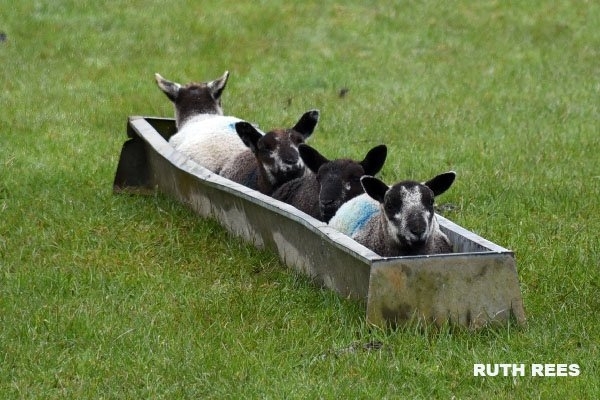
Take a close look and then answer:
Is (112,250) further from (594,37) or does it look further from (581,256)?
(594,37)

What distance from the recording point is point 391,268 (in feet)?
24.5

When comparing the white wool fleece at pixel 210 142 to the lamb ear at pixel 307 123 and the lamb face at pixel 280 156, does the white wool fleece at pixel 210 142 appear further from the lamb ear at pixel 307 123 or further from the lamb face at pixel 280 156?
the lamb face at pixel 280 156

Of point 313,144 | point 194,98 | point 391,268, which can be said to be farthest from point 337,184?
point 313,144

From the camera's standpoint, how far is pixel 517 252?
9.65 metres

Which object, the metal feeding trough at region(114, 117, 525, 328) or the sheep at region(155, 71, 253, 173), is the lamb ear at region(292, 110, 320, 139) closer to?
the sheep at region(155, 71, 253, 173)

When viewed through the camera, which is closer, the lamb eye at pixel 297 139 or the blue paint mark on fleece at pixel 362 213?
the blue paint mark on fleece at pixel 362 213

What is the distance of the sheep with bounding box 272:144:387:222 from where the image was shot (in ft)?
31.7

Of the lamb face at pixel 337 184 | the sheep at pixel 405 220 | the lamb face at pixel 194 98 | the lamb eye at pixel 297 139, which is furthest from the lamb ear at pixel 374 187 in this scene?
the lamb face at pixel 194 98

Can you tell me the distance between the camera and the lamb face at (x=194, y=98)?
1337 centimetres

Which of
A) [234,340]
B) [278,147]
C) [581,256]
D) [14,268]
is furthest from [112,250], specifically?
[581,256]

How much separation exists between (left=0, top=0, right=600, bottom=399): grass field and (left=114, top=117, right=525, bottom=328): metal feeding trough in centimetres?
13

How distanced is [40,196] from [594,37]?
12656 mm

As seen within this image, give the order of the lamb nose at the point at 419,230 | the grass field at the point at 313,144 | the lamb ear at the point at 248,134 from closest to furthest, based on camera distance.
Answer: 1. the grass field at the point at 313,144
2. the lamb nose at the point at 419,230
3. the lamb ear at the point at 248,134

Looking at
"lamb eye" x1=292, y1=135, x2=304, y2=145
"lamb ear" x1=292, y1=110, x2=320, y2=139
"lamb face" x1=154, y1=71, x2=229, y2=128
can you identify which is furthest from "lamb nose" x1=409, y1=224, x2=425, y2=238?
"lamb face" x1=154, y1=71, x2=229, y2=128
